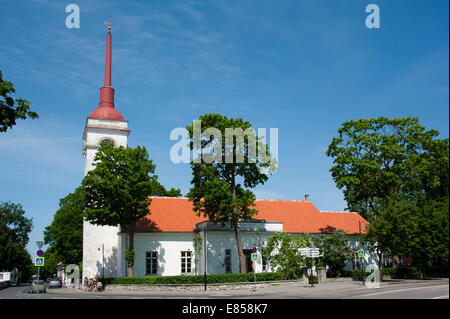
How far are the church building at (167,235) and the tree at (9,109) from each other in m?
22.5

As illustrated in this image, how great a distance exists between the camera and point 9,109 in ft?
55.9

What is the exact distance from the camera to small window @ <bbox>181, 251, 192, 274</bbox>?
3962 cm

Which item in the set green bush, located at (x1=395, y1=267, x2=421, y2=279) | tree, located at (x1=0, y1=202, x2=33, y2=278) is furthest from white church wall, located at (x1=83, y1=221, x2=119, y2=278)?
tree, located at (x1=0, y1=202, x2=33, y2=278)

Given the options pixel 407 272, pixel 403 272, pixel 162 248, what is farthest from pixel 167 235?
pixel 407 272

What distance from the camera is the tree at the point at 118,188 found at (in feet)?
112

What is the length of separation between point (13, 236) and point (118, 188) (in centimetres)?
4976

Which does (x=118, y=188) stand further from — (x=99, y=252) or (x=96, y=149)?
(x=96, y=149)

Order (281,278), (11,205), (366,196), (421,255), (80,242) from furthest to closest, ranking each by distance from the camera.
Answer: (11,205)
(80,242)
(366,196)
(281,278)
(421,255)

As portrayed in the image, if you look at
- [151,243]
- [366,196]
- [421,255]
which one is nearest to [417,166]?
[366,196]

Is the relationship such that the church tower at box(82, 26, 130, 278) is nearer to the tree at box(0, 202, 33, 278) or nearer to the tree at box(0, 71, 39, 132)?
the tree at box(0, 71, 39, 132)
